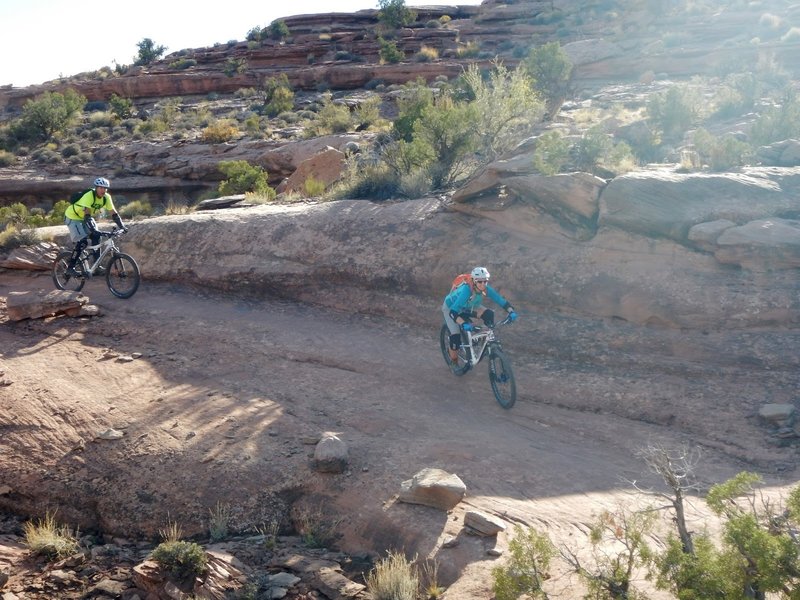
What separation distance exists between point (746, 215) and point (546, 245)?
292 centimetres

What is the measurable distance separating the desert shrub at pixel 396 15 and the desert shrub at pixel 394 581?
49.8m

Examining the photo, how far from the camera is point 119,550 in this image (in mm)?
7969

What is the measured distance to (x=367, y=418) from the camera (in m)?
9.31

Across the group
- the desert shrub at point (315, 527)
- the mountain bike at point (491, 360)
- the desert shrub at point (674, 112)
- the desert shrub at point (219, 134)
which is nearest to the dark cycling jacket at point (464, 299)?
the mountain bike at point (491, 360)

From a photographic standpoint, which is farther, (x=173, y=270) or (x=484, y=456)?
(x=173, y=270)

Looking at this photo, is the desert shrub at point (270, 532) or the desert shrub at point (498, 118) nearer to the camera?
the desert shrub at point (270, 532)

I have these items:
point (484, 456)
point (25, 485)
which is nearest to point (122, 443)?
point (25, 485)

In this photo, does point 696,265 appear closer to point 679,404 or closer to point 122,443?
point 679,404

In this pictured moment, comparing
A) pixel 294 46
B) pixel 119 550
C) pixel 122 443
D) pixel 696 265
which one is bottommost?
pixel 119 550

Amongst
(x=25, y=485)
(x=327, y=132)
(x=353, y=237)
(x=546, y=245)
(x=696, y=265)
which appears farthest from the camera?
(x=327, y=132)

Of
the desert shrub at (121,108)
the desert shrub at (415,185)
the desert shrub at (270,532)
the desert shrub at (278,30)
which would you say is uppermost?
the desert shrub at (278,30)

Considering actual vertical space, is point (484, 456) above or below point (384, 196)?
below

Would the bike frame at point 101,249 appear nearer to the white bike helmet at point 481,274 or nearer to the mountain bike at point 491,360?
the mountain bike at point 491,360

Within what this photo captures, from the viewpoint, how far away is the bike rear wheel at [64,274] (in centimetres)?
1357
